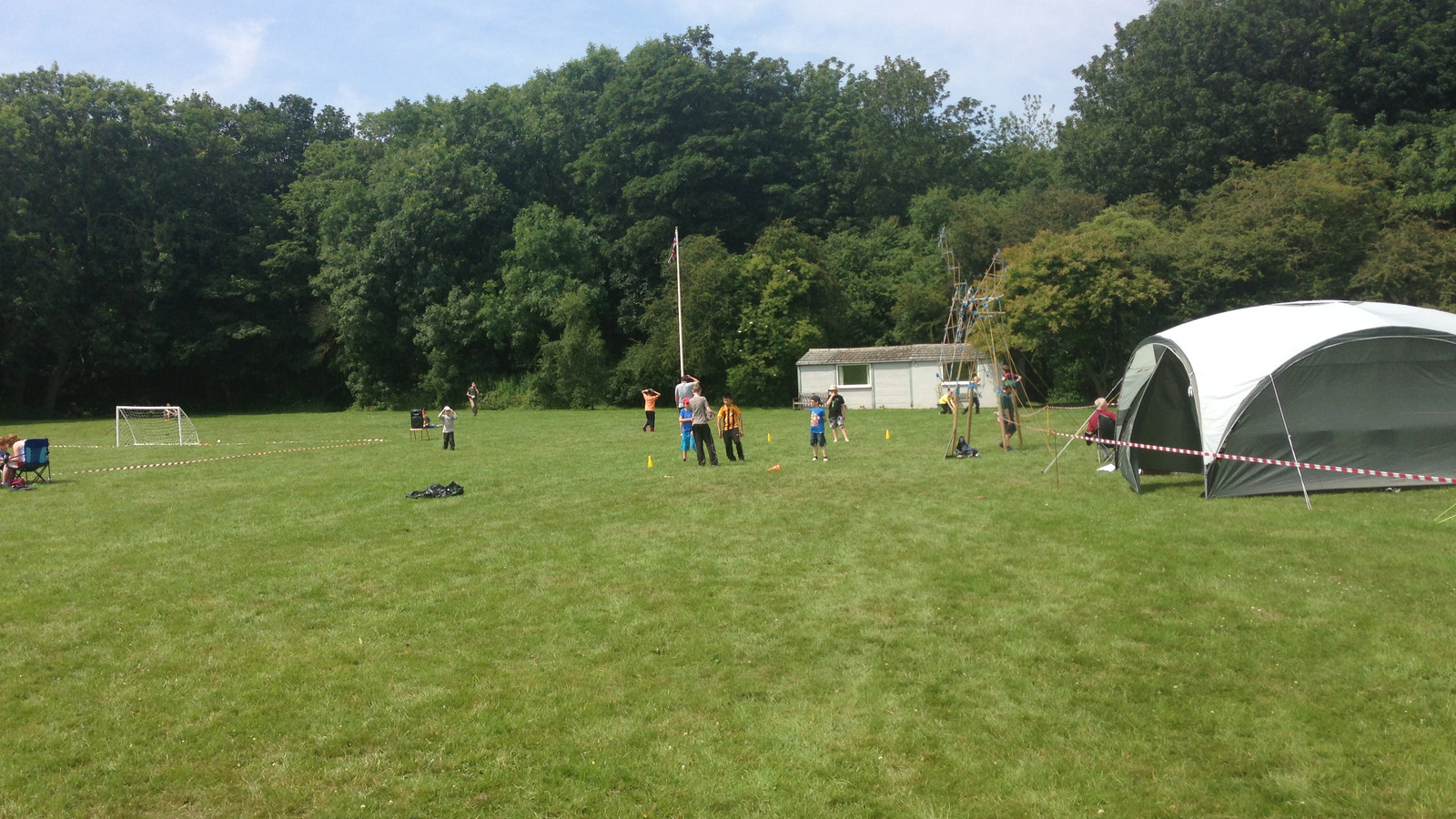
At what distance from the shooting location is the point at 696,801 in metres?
4.73

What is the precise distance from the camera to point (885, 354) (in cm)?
3862

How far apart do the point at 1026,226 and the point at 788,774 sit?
1583 inches

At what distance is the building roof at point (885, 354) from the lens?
122 feet

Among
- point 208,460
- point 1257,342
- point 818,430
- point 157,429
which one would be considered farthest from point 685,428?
point 157,429

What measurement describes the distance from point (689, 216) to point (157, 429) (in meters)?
28.0

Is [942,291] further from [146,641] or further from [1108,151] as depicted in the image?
[146,641]

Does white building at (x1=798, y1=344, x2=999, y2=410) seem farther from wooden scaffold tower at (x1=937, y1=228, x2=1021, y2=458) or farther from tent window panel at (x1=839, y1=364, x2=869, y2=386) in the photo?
wooden scaffold tower at (x1=937, y1=228, x2=1021, y2=458)

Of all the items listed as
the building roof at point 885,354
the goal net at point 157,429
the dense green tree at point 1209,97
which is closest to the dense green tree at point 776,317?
the building roof at point 885,354

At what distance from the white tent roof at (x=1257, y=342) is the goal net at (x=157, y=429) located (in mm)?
25953

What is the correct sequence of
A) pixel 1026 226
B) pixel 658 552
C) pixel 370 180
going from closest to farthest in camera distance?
1. pixel 658 552
2. pixel 1026 226
3. pixel 370 180

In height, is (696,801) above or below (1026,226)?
below

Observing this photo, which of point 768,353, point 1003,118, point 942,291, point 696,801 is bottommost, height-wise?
point 696,801

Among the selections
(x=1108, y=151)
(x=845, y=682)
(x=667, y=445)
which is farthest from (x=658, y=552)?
(x=1108, y=151)

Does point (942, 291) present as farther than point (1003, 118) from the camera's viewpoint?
No
